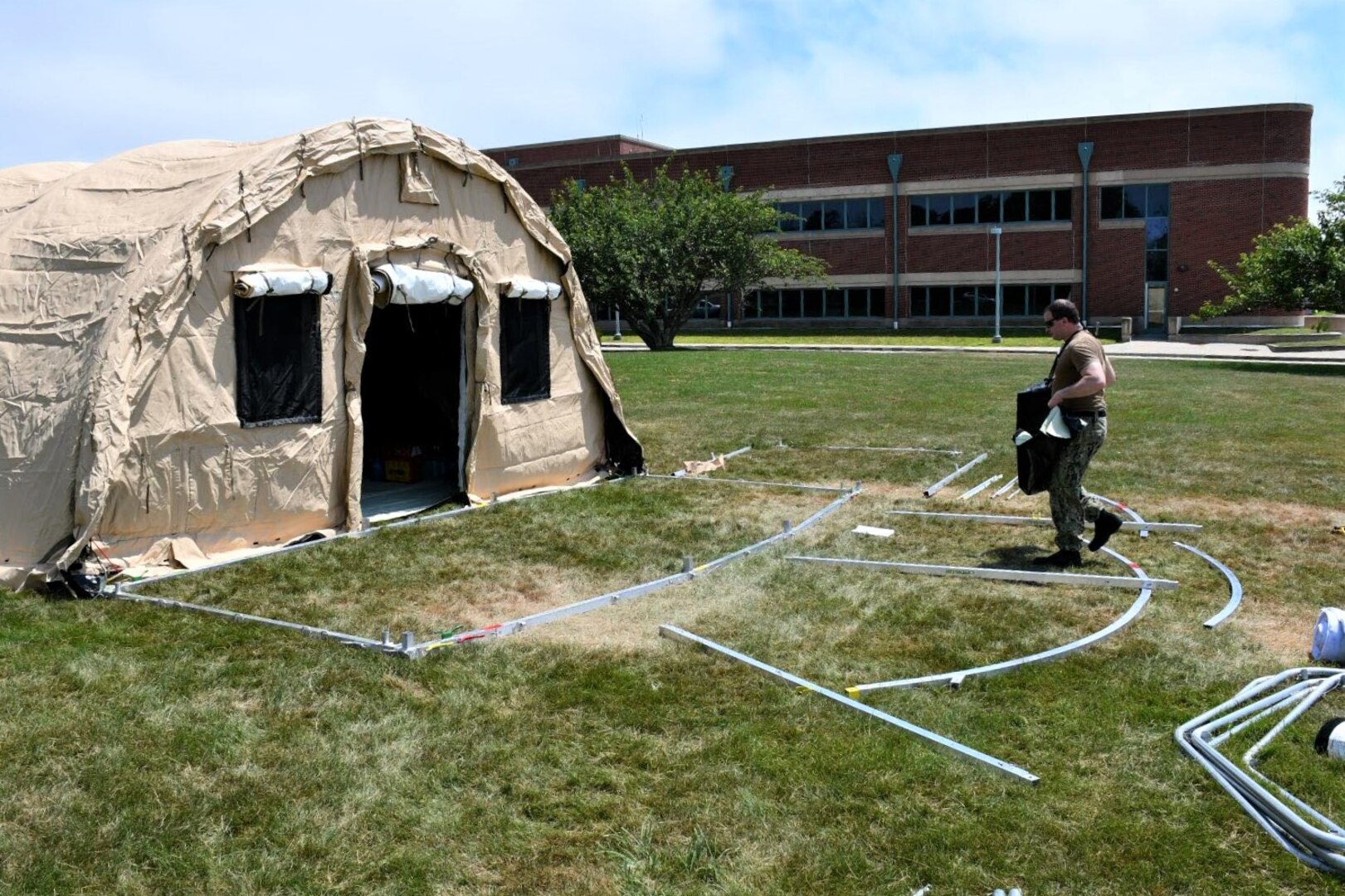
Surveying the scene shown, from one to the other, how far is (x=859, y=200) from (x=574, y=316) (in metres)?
38.2

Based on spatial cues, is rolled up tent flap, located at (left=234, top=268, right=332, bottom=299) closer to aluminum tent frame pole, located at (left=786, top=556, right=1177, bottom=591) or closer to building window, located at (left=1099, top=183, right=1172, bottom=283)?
aluminum tent frame pole, located at (left=786, top=556, right=1177, bottom=591)

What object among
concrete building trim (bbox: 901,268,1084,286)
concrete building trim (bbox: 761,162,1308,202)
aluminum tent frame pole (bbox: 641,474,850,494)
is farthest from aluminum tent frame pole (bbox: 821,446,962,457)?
concrete building trim (bbox: 901,268,1084,286)

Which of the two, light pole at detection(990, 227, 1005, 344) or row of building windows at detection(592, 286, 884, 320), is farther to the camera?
row of building windows at detection(592, 286, 884, 320)

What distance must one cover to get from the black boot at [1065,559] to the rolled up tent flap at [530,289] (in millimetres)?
5039

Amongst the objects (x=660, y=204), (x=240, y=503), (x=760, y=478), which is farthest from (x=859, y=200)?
(x=240, y=503)

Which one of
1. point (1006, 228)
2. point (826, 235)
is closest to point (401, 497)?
point (1006, 228)

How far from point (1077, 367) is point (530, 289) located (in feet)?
16.0

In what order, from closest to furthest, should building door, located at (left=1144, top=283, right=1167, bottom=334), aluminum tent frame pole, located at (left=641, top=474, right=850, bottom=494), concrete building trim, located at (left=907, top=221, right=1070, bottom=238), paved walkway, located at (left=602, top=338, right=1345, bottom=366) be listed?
Result: aluminum tent frame pole, located at (left=641, top=474, right=850, bottom=494), paved walkway, located at (left=602, top=338, right=1345, bottom=366), building door, located at (left=1144, top=283, right=1167, bottom=334), concrete building trim, located at (left=907, top=221, right=1070, bottom=238)

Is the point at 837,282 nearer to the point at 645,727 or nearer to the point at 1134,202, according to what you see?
the point at 1134,202

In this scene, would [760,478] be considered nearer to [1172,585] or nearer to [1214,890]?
[1172,585]

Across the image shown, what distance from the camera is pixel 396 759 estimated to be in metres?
4.70

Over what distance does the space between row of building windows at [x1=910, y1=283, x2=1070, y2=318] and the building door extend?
287 cm

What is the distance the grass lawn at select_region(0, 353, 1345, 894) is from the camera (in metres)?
3.92

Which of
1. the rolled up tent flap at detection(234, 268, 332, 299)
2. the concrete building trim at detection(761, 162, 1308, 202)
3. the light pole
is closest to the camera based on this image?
the rolled up tent flap at detection(234, 268, 332, 299)
